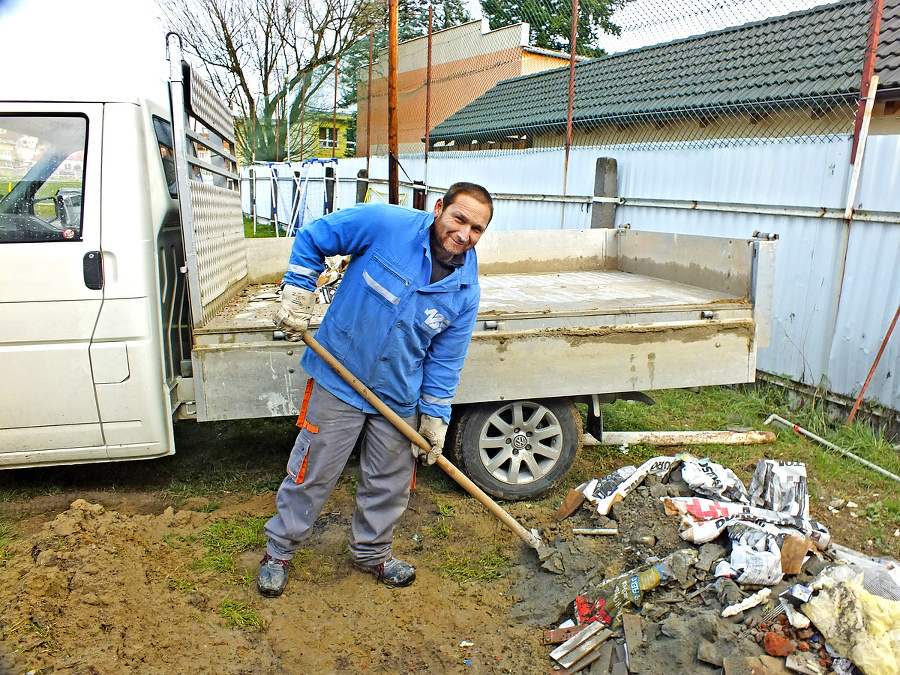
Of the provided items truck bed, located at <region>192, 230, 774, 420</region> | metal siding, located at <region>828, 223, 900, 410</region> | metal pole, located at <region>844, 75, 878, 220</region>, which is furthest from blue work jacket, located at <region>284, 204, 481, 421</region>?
metal pole, located at <region>844, 75, 878, 220</region>

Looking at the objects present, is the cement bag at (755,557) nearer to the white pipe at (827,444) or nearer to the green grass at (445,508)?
the green grass at (445,508)

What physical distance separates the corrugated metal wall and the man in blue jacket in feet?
11.8

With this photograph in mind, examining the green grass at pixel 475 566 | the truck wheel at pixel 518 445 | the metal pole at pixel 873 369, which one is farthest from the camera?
the metal pole at pixel 873 369

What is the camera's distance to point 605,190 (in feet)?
24.1

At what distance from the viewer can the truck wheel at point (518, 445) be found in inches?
146

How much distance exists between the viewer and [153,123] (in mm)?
3359

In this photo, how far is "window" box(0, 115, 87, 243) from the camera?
123 inches

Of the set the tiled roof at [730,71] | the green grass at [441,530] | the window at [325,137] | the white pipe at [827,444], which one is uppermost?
the window at [325,137]

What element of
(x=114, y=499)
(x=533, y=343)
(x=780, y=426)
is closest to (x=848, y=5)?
(x=780, y=426)

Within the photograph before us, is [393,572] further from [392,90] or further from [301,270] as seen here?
[392,90]

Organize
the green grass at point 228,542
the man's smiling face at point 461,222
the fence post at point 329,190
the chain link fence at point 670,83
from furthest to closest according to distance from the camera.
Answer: the fence post at point 329,190
the chain link fence at point 670,83
the green grass at point 228,542
the man's smiling face at point 461,222

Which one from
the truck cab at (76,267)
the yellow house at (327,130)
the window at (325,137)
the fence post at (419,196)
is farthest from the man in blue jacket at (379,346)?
the window at (325,137)

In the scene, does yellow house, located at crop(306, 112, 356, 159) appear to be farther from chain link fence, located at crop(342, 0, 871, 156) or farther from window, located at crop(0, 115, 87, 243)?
window, located at crop(0, 115, 87, 243)

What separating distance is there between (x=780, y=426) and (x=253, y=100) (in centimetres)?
2353
